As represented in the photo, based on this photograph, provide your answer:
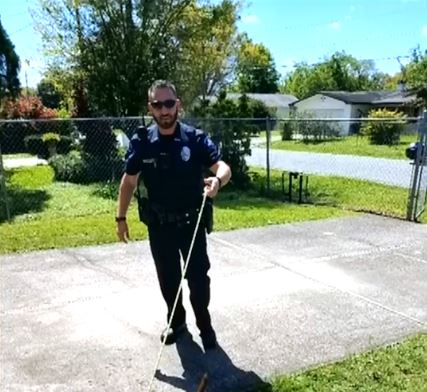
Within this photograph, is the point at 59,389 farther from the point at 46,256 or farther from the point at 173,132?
the point at 46,256

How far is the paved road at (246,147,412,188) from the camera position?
14545 millimetres

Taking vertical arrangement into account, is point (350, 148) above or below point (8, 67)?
below

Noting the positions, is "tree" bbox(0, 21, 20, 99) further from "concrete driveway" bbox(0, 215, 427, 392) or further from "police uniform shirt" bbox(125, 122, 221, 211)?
"police uniform shirt" bbox(125, 122, 221, 211)

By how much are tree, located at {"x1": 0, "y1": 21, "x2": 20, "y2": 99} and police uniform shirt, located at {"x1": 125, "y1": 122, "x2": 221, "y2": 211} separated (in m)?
10.7

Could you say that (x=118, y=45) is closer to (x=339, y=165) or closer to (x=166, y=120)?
(x=339, y=165)

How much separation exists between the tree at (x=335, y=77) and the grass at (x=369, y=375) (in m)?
67.8

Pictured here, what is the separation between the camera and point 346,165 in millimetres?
17641

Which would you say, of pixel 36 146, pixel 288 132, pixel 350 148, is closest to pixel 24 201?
pixel 36 146

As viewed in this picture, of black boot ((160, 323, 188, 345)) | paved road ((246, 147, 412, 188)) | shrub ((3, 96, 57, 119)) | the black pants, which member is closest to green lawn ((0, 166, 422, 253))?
paved road ((246, 147, 412, 188))

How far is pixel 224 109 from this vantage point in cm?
1382

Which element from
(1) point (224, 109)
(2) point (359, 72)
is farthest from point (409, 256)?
(2) point (359, 72)

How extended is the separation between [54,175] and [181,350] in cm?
1111

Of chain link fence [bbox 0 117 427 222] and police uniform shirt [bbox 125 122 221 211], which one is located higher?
police uniform shirt [bbox 125 122 221 211]

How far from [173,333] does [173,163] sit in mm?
1224
